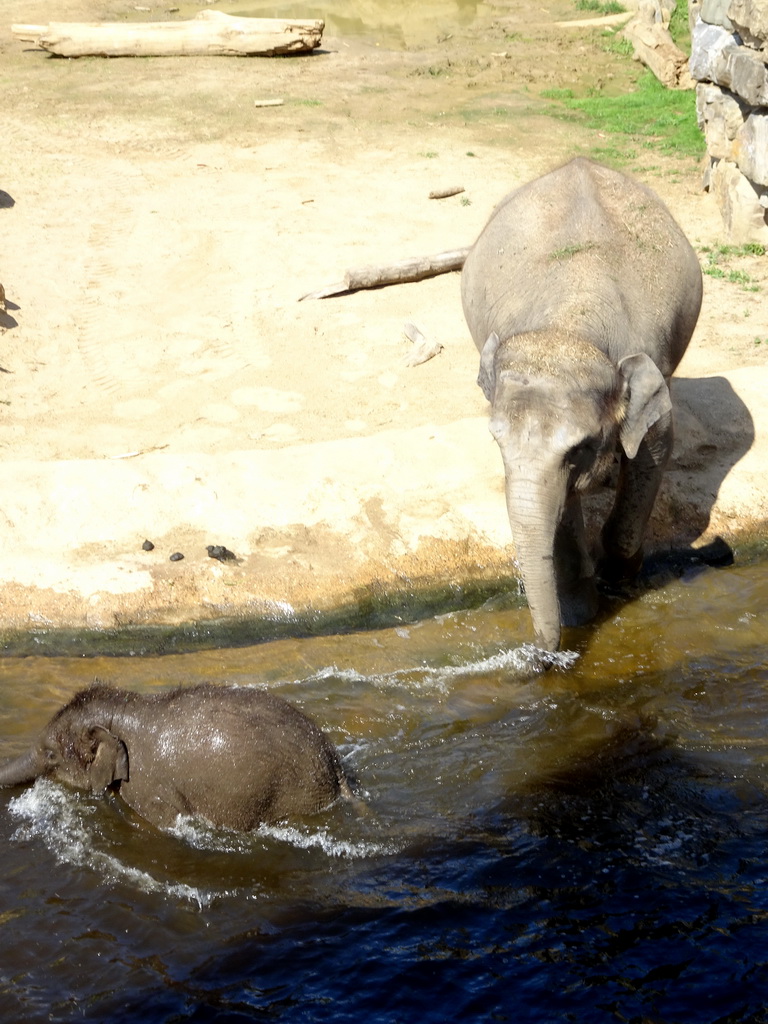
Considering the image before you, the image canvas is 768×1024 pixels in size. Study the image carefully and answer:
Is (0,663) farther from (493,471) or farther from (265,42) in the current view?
(265,42)

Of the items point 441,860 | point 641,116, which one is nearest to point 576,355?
point 441,860

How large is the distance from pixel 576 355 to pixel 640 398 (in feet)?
1.58

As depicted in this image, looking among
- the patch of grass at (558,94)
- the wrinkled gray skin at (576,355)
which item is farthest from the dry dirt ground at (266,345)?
the wrinkled gray skin at (576,355)

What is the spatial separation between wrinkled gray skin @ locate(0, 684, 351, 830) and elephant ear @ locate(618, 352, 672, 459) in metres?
2.16

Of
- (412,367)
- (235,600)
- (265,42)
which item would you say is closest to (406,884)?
(235,600)

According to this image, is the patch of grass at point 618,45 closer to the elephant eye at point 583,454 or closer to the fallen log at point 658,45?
the fallen log at point 658,45

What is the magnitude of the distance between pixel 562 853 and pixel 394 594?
2.31 metres

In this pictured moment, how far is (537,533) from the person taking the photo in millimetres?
5645

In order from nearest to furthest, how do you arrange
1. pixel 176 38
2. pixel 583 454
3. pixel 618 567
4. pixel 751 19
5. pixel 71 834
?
pixel 71 834, pixel 583 454, pixel 618 567, pixel 751 19, pixel 176 38

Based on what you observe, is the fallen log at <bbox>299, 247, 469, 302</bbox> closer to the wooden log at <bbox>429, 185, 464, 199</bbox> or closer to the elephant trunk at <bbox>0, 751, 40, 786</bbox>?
the wooden log at <bbox>429, 185, 464, 199</bbox>

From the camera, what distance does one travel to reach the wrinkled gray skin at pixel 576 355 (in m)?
5.65

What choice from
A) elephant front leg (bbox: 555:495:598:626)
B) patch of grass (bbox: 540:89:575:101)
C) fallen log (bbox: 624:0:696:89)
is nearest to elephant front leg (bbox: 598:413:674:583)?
elephant front leg (bbox: 555:495:598:626)

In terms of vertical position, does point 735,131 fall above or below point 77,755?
above

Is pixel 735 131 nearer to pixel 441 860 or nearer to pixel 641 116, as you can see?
pixel 641 116
